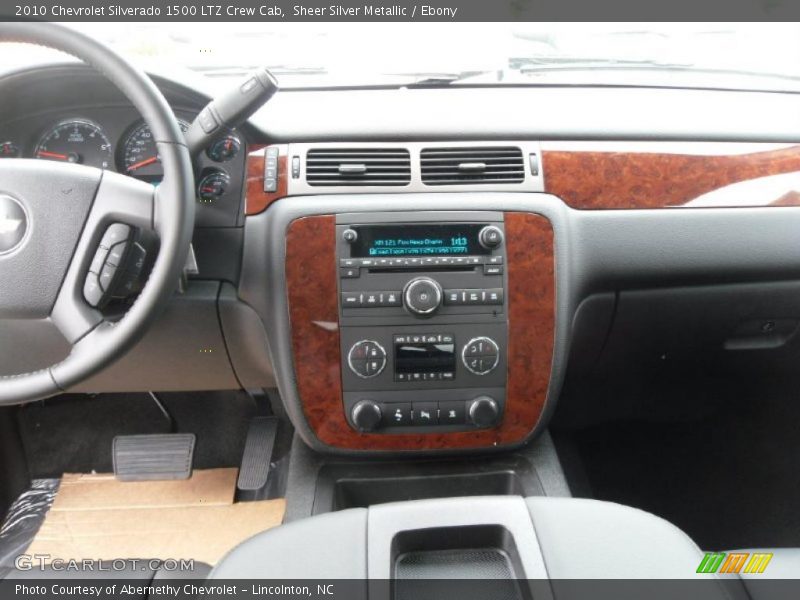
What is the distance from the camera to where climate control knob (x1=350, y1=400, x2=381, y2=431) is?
144cm

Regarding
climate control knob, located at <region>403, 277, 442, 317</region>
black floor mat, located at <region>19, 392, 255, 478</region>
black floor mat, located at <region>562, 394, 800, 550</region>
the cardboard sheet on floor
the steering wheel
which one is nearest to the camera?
the steering wheel

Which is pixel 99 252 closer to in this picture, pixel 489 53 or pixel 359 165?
pixel 359 165

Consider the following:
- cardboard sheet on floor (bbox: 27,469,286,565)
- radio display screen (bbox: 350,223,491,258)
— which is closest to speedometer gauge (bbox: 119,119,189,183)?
radio display screen (bbox: 350,223,491,258)

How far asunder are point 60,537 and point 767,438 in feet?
7.03

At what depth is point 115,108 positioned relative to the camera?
1472mm

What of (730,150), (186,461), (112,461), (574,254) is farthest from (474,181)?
(112,461)

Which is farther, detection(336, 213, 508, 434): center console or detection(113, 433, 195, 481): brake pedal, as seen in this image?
detection(113, 433, 195, 481): brake pedal

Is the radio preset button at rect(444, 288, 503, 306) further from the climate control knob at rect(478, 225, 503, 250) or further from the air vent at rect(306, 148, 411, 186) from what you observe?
the air vent at rect(306, 148, 411, 186)

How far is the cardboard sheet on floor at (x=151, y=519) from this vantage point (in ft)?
5.74

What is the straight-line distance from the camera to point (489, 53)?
5.32 ft

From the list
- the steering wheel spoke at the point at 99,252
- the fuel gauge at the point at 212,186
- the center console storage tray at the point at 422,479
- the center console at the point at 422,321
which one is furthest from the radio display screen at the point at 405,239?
the center console storage tray at the point at 422,479

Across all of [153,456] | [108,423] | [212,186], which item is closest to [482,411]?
[212,186]

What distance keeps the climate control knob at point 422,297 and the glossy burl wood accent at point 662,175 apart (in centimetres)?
35

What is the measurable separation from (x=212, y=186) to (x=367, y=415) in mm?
618
